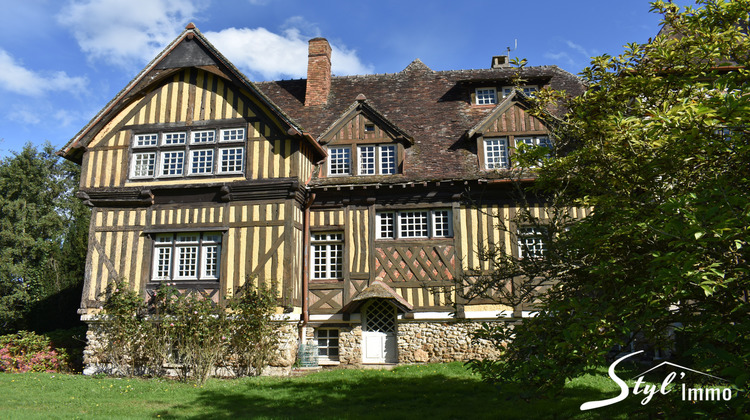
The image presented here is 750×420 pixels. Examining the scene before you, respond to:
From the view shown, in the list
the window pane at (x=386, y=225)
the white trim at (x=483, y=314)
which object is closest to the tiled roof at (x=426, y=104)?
the window pane at (x=386, y=225)

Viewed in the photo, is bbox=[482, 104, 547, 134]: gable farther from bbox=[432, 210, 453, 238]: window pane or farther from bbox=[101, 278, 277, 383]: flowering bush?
bbox=[101, 278, 277, 383]: flowering bush

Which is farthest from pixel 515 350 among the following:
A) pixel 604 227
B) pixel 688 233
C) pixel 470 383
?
pixel 470 383

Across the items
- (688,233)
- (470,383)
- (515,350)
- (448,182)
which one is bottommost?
(470,383)

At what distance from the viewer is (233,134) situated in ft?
48.2

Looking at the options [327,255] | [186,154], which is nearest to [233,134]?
[186,154]

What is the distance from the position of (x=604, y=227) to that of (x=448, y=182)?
9.30 metres

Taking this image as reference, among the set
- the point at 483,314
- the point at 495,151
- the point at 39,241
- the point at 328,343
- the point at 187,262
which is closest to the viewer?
the point at 483,314

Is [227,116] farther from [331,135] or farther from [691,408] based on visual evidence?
[691,408]

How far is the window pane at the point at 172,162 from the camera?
582 inches

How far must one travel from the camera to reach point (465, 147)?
15.5 meters

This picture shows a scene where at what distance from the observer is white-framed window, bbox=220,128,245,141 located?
14.7m

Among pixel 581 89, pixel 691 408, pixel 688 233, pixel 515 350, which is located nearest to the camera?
pixel 688 233

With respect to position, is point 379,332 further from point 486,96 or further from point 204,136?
point 486,96

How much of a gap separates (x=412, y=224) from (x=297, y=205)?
3241 millimetres
